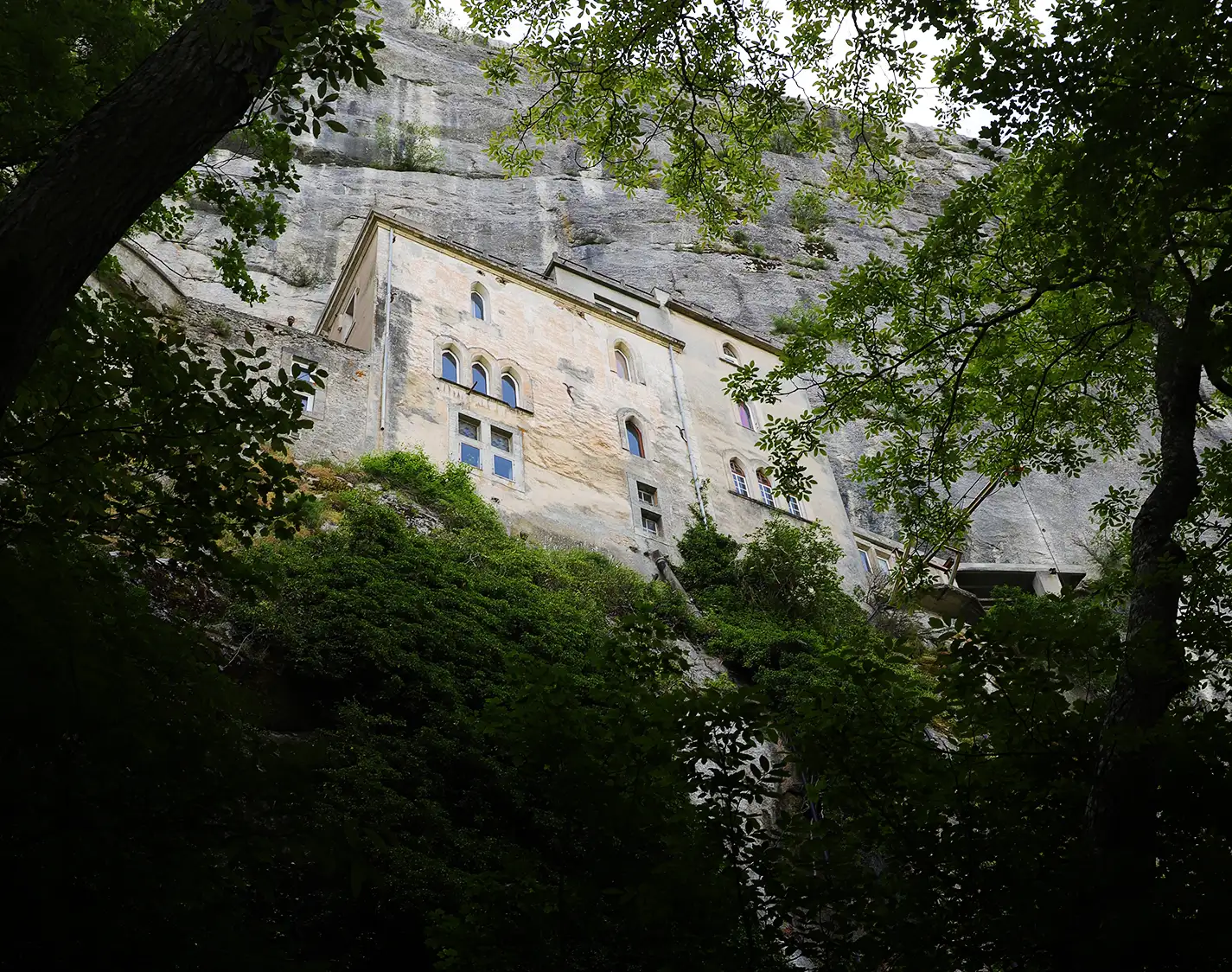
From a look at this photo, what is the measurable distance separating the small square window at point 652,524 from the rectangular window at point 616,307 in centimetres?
776

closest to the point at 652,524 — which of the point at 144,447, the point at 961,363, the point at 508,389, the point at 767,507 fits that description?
the point at 767,507

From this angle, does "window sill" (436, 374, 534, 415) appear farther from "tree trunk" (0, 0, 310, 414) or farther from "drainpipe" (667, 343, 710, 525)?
"tree trunk" (0, 0, 310, 414)

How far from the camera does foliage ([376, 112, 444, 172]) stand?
144ft

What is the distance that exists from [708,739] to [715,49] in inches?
253

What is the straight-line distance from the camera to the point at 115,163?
4391mm

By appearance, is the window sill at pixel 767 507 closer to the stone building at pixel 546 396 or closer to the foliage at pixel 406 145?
the stone building at pixel 546 396

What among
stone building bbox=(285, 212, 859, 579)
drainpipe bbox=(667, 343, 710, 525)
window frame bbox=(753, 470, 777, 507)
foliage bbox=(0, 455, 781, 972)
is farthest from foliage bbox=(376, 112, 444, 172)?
foliage bbox=(0, 455, 781, 972)

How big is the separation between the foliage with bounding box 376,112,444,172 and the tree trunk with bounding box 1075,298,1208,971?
135ft

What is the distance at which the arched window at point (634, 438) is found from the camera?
26.8 m

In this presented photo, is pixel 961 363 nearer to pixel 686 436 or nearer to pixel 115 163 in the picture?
pixel 115 163

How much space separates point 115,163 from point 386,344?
1923cm

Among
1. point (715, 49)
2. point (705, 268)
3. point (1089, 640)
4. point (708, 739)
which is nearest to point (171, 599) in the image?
point (708, 739)

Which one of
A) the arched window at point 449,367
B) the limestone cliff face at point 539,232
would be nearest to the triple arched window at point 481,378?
the arched window at point 449,367

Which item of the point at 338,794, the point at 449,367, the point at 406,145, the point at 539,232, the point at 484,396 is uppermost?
the point at 406,145
